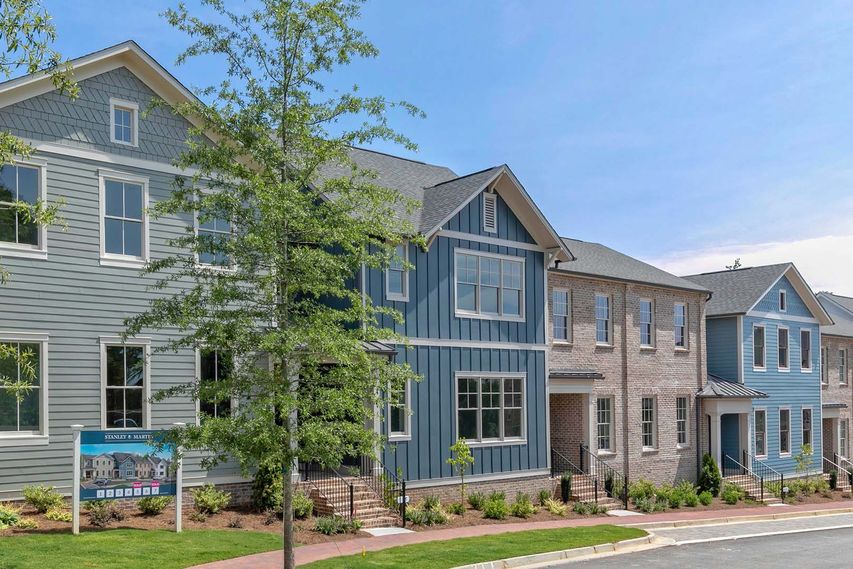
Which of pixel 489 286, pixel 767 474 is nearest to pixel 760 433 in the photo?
pixel 767 474

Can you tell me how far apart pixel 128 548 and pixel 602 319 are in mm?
19094

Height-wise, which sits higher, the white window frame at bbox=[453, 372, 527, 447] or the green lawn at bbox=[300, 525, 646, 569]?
the white window frame at bbox=[453, 372, 527, 447]

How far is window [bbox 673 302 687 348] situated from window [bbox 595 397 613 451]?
4753 millimetres

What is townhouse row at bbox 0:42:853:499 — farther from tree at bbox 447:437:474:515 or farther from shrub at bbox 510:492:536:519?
shrub at bbox 510:492:536:519

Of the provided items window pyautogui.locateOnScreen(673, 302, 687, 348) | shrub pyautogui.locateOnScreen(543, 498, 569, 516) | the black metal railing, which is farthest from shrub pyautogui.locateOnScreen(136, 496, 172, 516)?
the black metal railing

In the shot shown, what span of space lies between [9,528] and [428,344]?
1120 centimetres

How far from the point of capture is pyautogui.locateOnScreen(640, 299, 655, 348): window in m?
31.5

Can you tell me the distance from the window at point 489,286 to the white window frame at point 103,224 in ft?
29.0

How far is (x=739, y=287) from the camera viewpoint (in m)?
37.2

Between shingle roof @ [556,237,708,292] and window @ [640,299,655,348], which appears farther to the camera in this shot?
window @ [640,299,655,348]

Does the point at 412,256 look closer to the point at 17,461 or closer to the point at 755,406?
the point at 17,461

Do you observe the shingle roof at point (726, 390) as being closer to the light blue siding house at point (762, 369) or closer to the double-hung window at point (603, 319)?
the light blue siding house at point (762, 369)

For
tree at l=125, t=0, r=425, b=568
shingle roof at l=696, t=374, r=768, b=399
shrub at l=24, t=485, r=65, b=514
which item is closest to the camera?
tree at l=125, t=0, r=425, b=568

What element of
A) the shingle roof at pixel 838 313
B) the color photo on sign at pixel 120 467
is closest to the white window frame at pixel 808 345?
the shingle roof at pixel 838 313
